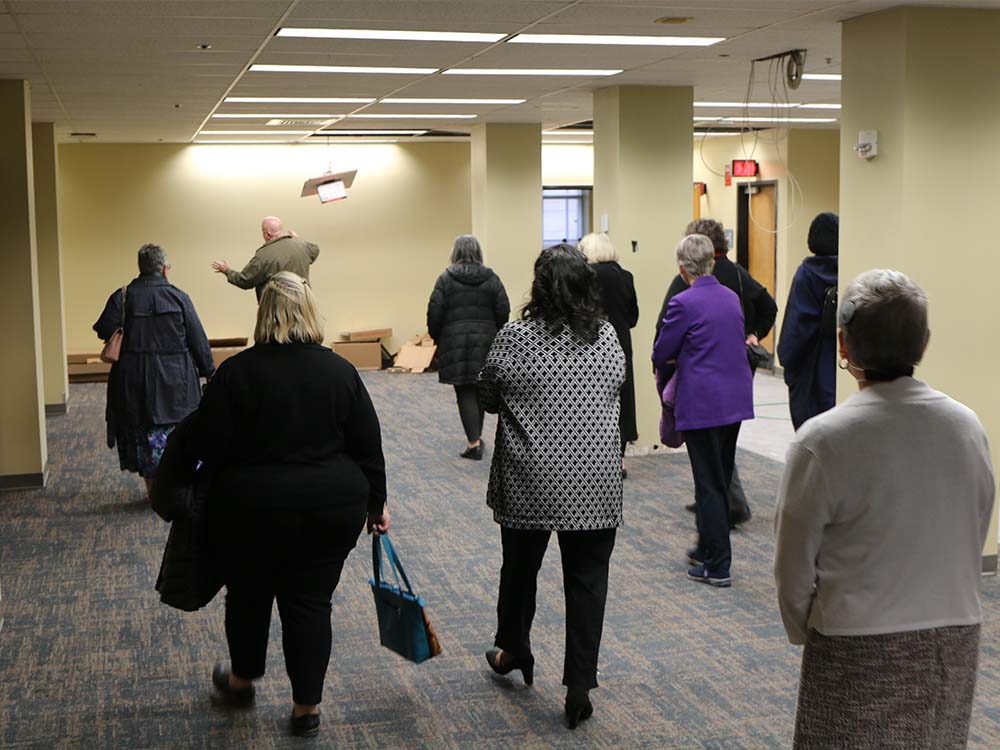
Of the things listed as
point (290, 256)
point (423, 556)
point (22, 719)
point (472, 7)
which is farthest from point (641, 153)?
point (22, 719)

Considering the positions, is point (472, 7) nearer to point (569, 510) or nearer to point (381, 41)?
point (381, 41)

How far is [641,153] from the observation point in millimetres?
8883

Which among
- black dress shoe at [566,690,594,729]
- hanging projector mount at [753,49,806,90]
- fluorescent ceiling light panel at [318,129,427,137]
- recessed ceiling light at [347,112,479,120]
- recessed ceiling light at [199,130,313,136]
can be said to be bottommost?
black dress shoe at [566,690,594,729]

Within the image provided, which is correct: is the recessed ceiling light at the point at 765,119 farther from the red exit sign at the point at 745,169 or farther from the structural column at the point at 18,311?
the structural column at the point at 18,311

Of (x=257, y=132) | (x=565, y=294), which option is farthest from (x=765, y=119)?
(x=565, y=294)

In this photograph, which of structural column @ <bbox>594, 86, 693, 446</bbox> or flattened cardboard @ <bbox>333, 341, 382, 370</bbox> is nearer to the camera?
structural column @ <bbox>594, 86, 693, 446</bbox>

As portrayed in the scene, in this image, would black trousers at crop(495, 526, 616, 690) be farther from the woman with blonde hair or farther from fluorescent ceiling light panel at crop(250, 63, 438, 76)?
fluorescent ceiling light panel at crop(250, 63, 438, 76)

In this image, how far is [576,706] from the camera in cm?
390

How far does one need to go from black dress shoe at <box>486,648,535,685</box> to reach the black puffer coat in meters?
4.28

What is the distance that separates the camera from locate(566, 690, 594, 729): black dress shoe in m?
3.90

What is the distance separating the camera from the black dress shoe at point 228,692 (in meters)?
4.12

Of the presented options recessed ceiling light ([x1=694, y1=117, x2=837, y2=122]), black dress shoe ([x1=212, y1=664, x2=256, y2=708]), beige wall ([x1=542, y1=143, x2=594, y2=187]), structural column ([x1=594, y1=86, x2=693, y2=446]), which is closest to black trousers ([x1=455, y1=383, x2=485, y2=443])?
structural column ([x1=594, y1=86, x2=693, y2=446])

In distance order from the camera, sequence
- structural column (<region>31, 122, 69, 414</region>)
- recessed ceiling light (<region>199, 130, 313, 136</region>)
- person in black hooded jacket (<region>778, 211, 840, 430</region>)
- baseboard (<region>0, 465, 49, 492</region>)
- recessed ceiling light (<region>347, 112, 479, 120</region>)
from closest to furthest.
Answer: person in black hooded jacket (<region>778, 211, 840, 430</region>) → baseboard (<region>0, 465, 49, 492</region>) → structural column (<region>31, 122, 69, 414</region>) → recessed ceiling light (<region>347, 112, 479, 120</region>) → recessed ceiling light (<region>199, 130, 313, 136</region>)

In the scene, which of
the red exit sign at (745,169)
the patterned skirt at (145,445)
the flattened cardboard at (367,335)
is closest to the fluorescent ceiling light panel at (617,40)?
the patterned skirt at (145,445)
